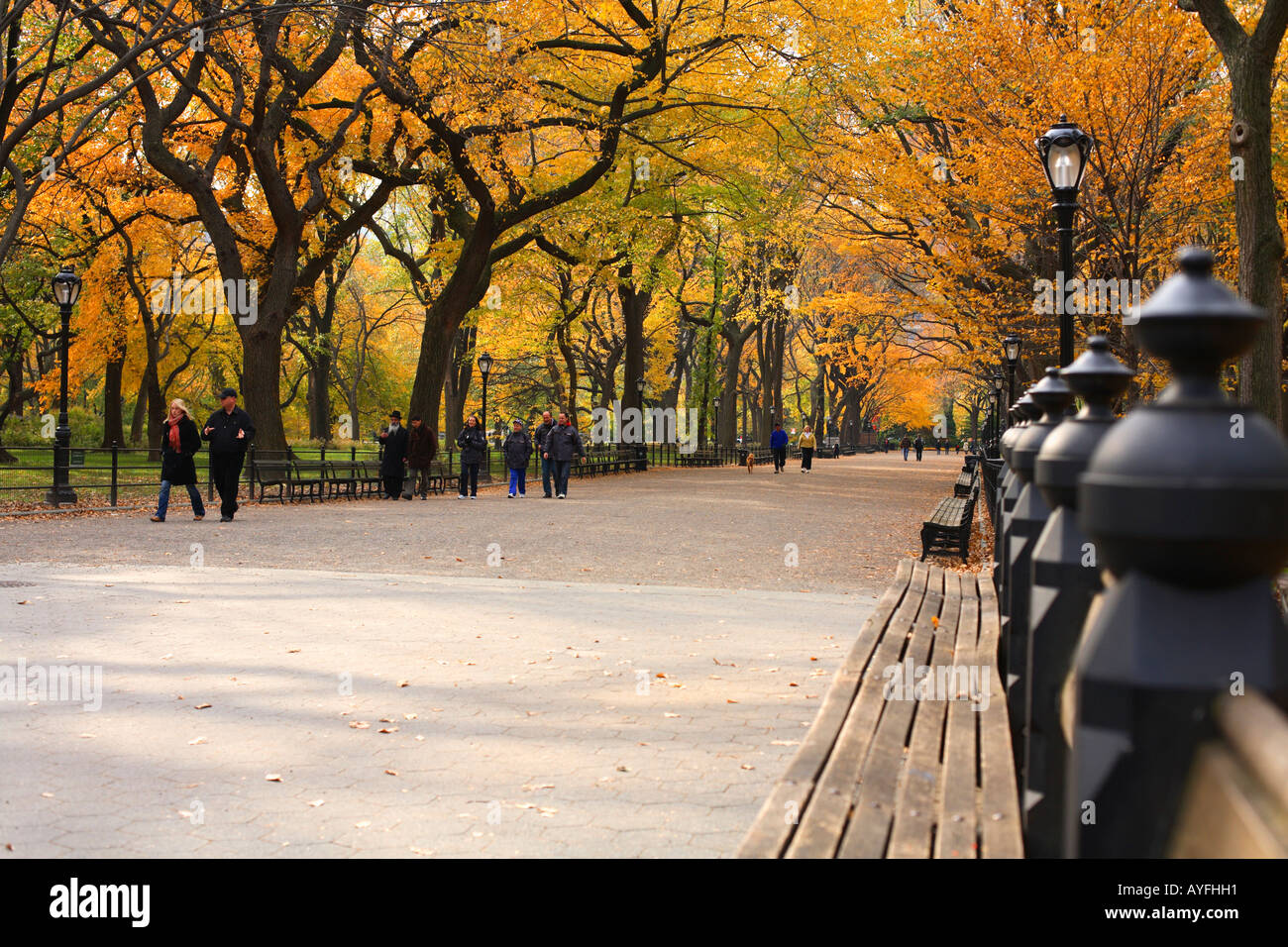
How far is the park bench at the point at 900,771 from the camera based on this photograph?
2922mm

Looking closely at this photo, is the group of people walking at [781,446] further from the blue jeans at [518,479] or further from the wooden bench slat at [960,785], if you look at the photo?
the wooden bench slat at [960,785]

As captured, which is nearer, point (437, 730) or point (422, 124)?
point (437, 730)

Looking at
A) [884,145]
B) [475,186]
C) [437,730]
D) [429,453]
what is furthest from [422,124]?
[437,730]

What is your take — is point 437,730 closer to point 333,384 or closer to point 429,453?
point 429,453

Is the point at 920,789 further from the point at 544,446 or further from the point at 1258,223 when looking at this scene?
the point at 544,446

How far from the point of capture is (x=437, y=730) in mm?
5320

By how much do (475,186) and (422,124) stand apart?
2516 millimetres

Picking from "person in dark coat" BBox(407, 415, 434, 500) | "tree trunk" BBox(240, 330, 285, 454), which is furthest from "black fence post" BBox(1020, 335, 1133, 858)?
"person in dark coat" BBox(407, 415, 434, 500)

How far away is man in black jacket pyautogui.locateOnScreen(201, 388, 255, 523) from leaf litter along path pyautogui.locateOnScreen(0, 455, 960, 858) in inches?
173

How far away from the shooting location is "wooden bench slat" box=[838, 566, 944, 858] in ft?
9.67

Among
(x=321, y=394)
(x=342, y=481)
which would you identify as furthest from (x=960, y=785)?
(x=321, y=394)

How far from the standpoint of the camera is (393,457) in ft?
77.4

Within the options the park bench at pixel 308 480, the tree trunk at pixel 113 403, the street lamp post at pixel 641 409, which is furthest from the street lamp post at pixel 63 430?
the street lamp post at pixel 641 409

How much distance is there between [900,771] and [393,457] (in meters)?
20.9
